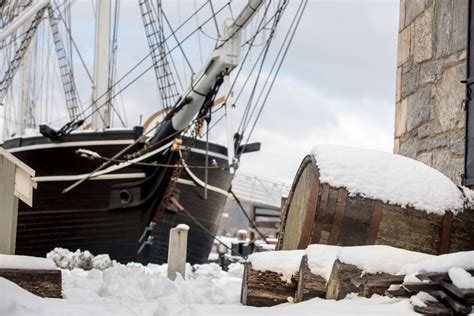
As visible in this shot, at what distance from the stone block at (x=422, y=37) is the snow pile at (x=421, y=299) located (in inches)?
103

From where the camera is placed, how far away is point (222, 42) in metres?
11.5

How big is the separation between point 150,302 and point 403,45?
121 inches

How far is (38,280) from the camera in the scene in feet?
12.6

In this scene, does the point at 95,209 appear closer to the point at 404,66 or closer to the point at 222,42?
the point at 222,42

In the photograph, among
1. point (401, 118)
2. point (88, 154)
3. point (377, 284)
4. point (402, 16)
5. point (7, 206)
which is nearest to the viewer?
point (377, 284)

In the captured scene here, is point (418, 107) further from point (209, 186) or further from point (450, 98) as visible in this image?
point (209, 186)

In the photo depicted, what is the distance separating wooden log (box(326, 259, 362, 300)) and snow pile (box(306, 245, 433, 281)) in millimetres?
25

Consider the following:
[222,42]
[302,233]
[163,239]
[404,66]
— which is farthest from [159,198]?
[302,233]

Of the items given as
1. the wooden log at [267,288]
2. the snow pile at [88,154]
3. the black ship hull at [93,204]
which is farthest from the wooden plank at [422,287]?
the black ship hull at [93,204]

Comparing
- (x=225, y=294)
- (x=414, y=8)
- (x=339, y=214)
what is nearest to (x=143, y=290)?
(x=225, y=294)

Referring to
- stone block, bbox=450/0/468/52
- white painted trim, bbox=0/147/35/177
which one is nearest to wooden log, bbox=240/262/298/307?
white painted trim, bbox=0/147/35/177

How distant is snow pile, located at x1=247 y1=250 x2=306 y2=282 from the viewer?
3.64 m

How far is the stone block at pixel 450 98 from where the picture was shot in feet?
14.7

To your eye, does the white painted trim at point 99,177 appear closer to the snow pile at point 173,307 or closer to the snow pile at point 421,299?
the snow pile at point 173,307
